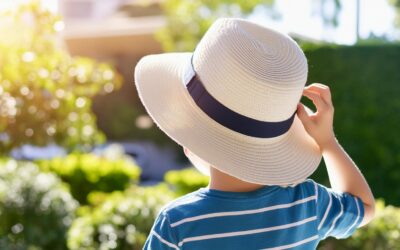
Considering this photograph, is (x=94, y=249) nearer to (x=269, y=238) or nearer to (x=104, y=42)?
(x=269, y=238)

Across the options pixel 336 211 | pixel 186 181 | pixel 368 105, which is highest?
pixel 336 211

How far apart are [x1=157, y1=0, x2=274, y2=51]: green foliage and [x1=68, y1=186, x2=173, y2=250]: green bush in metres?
16.9

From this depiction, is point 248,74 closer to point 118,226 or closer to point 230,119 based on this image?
point 230,119

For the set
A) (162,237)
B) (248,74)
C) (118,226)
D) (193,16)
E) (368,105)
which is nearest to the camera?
(162,237)

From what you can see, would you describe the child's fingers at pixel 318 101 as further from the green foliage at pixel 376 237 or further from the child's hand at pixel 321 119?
the green foliage at pixel 376 237

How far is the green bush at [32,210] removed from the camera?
5.77 metres

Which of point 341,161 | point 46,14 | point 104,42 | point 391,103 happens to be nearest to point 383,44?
point 391,103

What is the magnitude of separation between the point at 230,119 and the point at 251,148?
0.10 meters

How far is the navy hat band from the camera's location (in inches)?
82.6

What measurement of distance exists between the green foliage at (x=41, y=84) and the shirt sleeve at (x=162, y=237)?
564 cm

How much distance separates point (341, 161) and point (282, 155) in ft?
0.61

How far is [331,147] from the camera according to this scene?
221cm

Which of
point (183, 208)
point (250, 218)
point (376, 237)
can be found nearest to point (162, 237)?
point (183, 208)

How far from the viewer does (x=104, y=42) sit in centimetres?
2562
